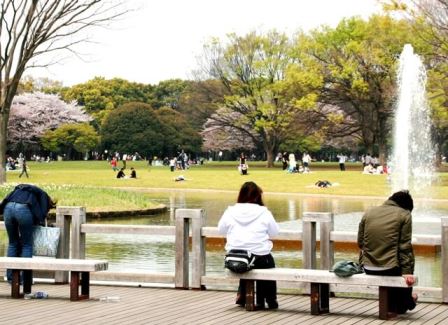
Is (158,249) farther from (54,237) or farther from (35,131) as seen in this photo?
(35,131)

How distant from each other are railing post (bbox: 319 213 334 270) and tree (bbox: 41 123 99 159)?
3551 inches

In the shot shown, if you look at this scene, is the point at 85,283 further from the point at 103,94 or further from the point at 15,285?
the point at 103,94

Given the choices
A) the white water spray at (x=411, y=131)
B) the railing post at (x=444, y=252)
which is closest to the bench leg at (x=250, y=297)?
the railing post at (x=444, y=252)

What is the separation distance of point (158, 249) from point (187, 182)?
1203 inches

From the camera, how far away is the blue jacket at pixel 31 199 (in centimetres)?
1081

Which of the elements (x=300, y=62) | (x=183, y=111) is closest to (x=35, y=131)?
(x=183, y=111)

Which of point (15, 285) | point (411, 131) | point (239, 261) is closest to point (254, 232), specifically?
point (239, 261)

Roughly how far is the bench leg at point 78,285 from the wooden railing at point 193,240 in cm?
95

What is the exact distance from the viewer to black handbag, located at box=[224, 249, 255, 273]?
9.49m

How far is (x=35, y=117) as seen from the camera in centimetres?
9206

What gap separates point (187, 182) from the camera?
48469 mm

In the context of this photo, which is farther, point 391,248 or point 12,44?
point 12,44

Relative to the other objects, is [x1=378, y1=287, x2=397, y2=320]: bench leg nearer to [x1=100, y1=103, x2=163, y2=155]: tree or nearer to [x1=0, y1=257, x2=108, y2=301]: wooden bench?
[x1=0, y1=257, x2=108, y2=301]: wooden bench

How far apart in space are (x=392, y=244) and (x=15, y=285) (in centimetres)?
482
